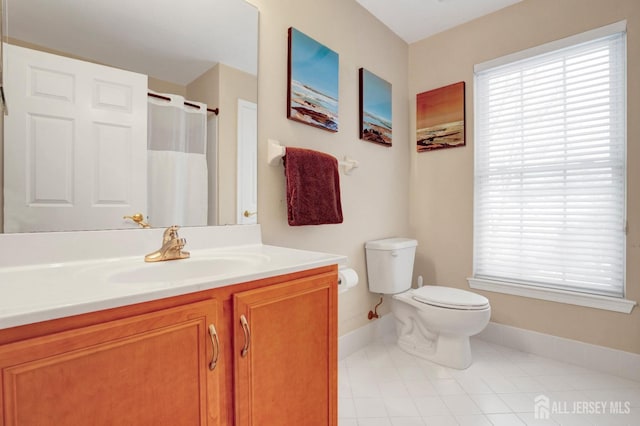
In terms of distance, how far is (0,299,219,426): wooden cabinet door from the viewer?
552 millimetres

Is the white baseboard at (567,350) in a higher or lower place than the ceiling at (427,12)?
lower

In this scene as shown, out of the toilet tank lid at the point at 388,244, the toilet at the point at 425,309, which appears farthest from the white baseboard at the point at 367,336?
the toilet tank lid at the point at 388,244

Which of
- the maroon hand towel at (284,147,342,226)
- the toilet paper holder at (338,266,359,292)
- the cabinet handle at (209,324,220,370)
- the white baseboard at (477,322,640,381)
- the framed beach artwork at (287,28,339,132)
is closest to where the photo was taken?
the cabinet handle at (209,324,220,370)

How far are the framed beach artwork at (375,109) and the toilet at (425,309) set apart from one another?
757 mm

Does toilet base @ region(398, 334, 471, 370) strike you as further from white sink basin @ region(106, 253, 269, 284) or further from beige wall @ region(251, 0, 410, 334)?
white sink basin @ region(106, 253, 269, 284)

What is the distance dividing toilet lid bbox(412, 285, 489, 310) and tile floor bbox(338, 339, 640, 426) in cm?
39

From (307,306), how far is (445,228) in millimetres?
1760

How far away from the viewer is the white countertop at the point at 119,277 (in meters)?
0.59

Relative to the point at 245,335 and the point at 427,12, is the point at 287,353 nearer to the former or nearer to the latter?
the point at 245,335

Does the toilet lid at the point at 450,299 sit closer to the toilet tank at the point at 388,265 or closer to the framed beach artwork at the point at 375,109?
the toilet tank at the point at 388,265

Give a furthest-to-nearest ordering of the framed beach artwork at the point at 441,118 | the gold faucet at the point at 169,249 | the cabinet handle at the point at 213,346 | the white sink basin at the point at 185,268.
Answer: the framed beach artwork at the point at 441,118, the gold faucet at the point at 169,249, the white sink basin at the point at 185,268, the cabinet handle at the point at 213,346

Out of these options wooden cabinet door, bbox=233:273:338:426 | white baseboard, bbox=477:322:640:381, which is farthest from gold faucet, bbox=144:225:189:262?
white baseboard, bbox=477:322:640:381

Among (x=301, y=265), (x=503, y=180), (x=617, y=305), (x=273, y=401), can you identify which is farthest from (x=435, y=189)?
(x=273, y=401)

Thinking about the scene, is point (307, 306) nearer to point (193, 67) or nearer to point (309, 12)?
point (193, 67)
